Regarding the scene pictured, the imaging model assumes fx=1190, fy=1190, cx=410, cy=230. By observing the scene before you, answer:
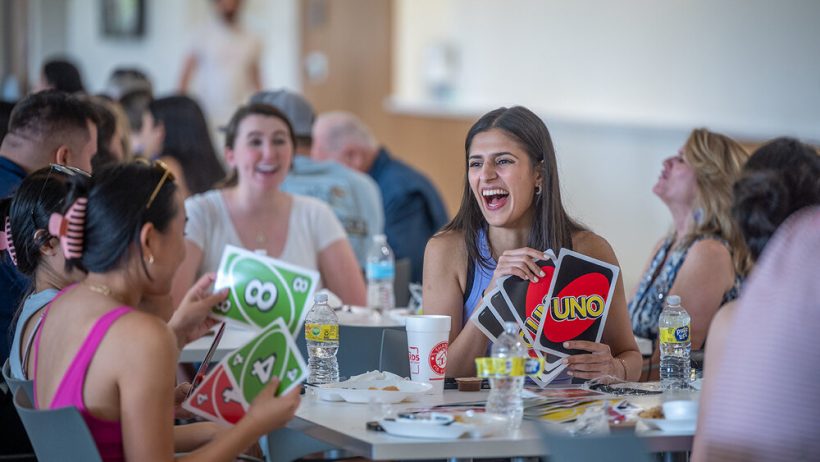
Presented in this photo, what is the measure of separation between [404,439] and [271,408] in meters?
0.27

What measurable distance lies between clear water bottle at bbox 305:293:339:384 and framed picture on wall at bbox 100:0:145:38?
9297mm

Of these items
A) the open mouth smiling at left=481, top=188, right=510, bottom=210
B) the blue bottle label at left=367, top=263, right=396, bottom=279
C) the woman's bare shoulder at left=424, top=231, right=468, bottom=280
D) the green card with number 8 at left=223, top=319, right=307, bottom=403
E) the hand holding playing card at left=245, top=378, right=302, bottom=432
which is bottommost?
the blue bottle label at left=367, top=263, right=396, bottom=279

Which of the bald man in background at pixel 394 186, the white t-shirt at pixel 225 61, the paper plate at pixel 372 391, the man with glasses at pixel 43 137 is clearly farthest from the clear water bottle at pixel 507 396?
the white t-shirt at pixel 225 61

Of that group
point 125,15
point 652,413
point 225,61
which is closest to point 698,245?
point 652,413

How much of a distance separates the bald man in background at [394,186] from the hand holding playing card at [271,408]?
4.27 m

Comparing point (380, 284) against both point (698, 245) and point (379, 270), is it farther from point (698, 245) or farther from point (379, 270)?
point (698, 245)

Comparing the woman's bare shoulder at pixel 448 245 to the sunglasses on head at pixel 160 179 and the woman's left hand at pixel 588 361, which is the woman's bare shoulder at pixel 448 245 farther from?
the sunglasses on head at pixel 160 179

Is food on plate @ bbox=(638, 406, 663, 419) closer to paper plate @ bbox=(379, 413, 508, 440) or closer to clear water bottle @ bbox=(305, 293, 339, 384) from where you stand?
paper plate @ bbox=(379, 413, 508, 440)

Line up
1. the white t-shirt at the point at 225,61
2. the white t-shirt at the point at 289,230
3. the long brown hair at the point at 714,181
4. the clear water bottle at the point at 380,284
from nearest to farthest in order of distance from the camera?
the long brown hair at the point at 714,181
the white t-shirt at the point at 289,230
the clear water bottle at the point at 380,284
the white t-shirt at the point at 225,61

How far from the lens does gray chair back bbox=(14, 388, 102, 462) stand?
2213 mm

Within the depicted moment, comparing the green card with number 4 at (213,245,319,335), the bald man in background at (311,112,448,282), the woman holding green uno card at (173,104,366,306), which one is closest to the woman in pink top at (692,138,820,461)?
the green card with number 4 at (213,245,319,335)

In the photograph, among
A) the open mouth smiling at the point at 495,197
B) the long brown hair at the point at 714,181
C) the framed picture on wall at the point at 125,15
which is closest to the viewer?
the open mouth smiling at the point at 495,197

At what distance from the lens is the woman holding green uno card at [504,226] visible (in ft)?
11.0

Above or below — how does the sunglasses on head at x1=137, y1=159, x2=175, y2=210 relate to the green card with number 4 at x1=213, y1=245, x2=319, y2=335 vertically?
above
